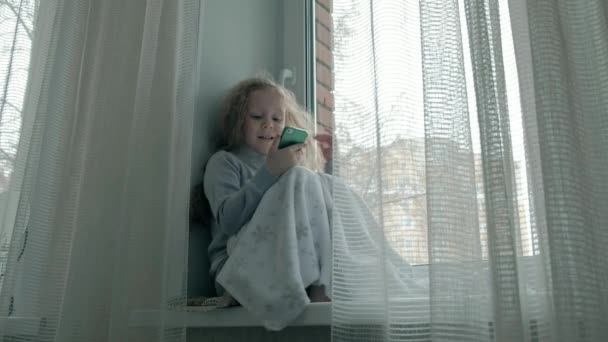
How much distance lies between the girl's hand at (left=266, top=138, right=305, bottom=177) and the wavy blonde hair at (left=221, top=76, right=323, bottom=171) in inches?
6.2

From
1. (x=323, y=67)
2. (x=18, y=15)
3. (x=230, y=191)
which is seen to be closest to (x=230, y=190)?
(x=230, y=191)

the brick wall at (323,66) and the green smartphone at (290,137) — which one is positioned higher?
the brick wall at (323,66)

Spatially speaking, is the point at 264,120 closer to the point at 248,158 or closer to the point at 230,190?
the point at 248,158

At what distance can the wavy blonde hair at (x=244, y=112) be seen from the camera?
4.41 feet

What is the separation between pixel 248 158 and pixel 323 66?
0.32m

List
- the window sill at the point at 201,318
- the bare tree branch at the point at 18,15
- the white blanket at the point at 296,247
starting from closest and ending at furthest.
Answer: the white blanket at the point at 296,247, the window sill at the point at 201,318, the bare tree branch at the point at 18,15

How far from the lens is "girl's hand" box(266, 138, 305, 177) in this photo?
1.12 meters

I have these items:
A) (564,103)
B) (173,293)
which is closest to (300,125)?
(173,293)

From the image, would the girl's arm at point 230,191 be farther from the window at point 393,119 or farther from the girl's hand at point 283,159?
the window at point 393,119

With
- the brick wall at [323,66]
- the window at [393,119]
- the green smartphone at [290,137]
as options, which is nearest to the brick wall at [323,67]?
the brick wall at [323,66]

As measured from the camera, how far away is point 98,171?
110 centimetres

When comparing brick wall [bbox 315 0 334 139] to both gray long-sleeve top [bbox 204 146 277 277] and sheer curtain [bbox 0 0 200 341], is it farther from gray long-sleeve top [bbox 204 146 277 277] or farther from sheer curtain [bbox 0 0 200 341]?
sheer curtain [bbox 0 0 200 341]

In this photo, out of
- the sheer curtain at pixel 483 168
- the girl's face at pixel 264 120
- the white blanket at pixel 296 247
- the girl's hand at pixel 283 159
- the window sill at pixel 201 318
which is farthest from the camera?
the girl's face at pixel 264 120

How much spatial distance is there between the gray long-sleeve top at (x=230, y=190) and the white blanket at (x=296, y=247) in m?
0.04
